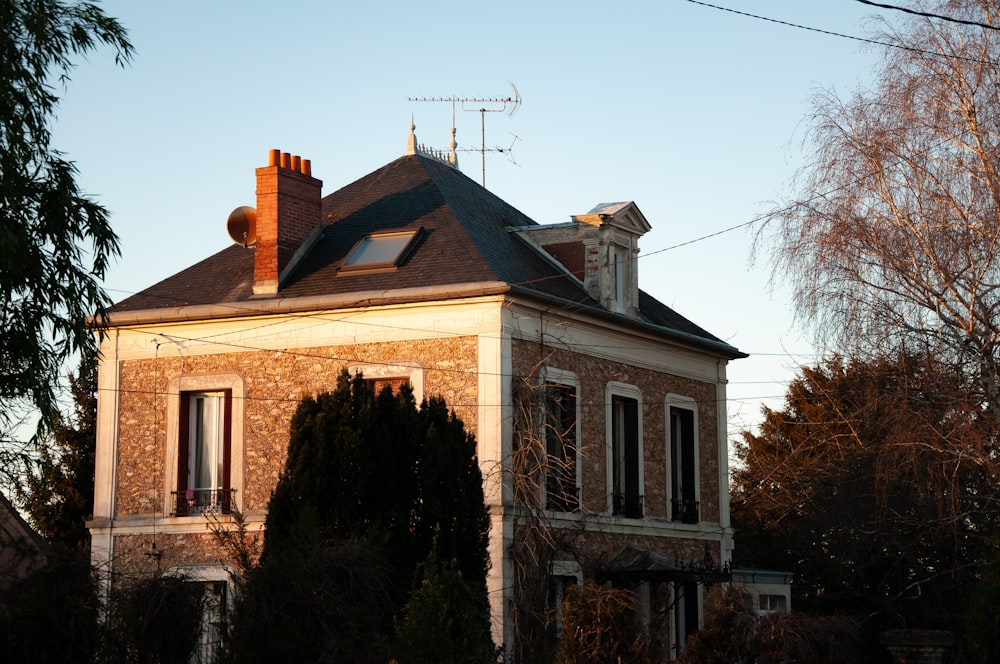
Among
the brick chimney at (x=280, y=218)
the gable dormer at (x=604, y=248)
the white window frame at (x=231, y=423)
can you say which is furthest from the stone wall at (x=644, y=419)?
the white window frame at (x=231, y=423)

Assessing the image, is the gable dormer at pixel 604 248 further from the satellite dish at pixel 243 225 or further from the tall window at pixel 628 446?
the satellite dish at pixel 243 225

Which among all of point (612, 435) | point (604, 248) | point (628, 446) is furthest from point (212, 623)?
point (604, 248)

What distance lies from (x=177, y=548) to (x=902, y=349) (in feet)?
33.9

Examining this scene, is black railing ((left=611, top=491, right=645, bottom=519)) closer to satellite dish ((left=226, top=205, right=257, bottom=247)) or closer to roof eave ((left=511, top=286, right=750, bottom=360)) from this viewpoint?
roof eave ((left=511, top=286, right=750, bottom=360))

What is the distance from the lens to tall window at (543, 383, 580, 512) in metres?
19.5

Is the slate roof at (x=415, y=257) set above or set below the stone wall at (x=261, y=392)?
above

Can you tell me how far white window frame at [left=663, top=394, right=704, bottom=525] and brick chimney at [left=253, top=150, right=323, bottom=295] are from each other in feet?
19.6

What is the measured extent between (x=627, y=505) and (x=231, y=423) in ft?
18.8

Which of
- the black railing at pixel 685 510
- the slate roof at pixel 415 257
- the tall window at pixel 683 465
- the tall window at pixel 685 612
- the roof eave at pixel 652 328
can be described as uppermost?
the slate roof at pixel 415 257

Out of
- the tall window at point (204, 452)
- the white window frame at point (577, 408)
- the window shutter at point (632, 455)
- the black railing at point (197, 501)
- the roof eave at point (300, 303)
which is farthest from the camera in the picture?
the window shutter at point (632, 455)

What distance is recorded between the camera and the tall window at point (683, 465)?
22755 mm

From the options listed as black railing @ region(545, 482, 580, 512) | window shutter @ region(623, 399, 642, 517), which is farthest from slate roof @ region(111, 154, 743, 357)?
black railing @ region(545, 482, 580, 512)

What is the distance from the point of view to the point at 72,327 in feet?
47.1

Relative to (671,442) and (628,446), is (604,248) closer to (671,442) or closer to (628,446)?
(628,446)
